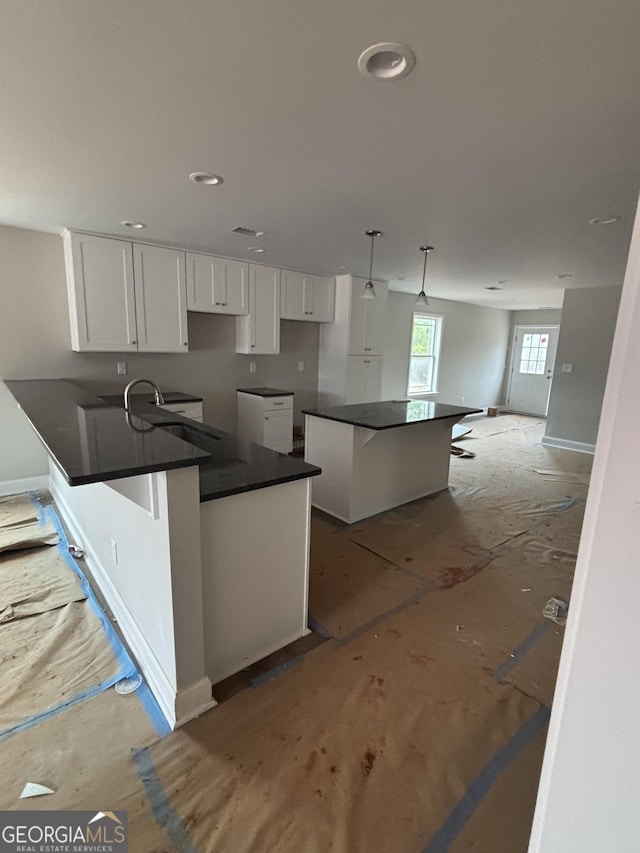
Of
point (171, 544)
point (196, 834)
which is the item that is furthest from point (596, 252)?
point (196, 834)

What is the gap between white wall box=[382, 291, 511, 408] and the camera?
695 centimetres

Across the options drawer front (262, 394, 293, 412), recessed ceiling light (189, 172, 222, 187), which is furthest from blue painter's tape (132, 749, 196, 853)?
drawer front (262, 394, 293, 412)

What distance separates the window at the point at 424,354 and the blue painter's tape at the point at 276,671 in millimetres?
6102

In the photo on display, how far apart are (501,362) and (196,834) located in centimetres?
972

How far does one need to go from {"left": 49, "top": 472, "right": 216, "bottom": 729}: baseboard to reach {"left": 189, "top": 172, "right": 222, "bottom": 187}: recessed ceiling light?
2329 millimetres

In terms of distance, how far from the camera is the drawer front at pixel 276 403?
4746 mm

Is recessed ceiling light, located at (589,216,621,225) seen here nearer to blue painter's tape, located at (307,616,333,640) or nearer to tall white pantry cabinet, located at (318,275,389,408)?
tall white pantry cabinet, located at (318,275,389,408)

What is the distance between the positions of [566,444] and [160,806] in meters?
6.47

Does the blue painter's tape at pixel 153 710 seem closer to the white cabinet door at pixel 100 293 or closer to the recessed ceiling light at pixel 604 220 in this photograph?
the white cabinet door at pixel 100 293

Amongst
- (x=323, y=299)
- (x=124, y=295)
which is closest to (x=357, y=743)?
(x=124, y=295)

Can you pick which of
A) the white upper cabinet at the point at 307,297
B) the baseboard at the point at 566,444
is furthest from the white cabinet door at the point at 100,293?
the baseboard at the point at 566,444

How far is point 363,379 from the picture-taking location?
5.75 m

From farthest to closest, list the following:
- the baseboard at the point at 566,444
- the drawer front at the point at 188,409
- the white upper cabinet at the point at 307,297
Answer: the baseboard at the point at 566,444
the white upper cabinet at the point at 307,297
the drawer front at the point at 188,409

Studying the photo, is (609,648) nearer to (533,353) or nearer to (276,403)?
(276,403)
